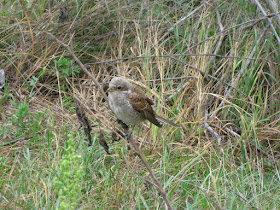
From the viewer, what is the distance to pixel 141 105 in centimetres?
339

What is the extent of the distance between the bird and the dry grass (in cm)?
27

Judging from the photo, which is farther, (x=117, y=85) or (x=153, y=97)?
(x=153, y=97)

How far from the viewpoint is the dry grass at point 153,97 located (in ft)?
10.5

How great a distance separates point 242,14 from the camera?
4863mm

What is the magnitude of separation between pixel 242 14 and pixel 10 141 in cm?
301

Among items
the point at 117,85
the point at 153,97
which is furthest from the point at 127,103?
the point at 153,97

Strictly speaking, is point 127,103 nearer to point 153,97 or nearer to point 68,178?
point 153,97

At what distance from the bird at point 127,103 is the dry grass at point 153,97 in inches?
10.8

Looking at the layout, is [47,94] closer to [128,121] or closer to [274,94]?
[128,121]

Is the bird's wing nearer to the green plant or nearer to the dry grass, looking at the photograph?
the dry grass

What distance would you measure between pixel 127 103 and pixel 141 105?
0.42ft

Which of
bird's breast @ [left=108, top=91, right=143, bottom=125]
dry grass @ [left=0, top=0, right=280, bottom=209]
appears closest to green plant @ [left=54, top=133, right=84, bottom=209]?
dry grass @ [left=0, top=0, right=280, bottom=209]

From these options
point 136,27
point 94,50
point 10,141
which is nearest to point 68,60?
point 94,50

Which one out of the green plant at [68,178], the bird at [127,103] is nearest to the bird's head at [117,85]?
the bird at [127,103]
